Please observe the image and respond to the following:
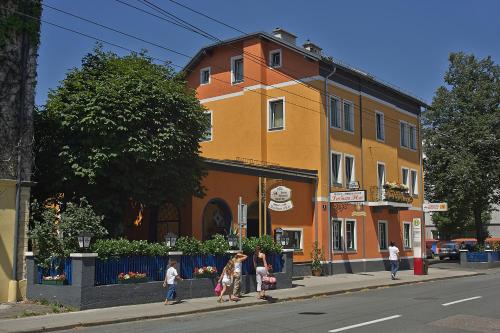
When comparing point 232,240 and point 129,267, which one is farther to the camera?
point 232,240

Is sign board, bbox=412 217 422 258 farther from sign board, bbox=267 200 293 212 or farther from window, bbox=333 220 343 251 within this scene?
sign board, bbox=267 200 293 212

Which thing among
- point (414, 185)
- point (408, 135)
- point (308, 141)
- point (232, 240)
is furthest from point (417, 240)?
point (232, 240)

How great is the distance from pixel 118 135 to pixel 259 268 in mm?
6206

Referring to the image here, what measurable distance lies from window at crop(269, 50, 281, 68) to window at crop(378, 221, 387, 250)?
11005 mm

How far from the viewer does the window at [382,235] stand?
113 ft

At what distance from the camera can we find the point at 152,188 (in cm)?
1980

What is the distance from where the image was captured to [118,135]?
18422 millimetres

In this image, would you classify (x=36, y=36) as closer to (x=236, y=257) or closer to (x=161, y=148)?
(x=161, y=148)

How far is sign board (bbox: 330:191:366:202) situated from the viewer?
27797mm

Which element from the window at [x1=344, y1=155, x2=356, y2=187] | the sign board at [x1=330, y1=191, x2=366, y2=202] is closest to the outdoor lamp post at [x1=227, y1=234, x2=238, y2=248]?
the sign board at [x1=330, y1=191, x2=366, y2=202]

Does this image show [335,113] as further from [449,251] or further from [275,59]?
[449,251]

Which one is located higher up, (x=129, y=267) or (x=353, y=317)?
(x=129, y=267)

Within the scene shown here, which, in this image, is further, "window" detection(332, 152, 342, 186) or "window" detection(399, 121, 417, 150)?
"window" detection(399, 121, 417, 150)

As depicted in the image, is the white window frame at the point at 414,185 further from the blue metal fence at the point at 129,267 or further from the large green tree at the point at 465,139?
the blue metal fence at the point at 129,267
